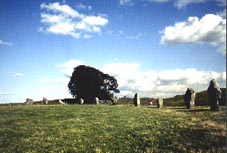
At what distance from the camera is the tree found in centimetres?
9225

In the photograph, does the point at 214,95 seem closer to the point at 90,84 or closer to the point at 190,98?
the point at 190,98

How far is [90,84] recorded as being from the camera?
92562 mm

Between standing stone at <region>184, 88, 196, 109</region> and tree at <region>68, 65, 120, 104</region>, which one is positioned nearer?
standing stone at <region>184, 88, 196, 109</region>

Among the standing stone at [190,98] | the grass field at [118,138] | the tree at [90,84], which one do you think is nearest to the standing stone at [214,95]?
the standing stone at [190,98]

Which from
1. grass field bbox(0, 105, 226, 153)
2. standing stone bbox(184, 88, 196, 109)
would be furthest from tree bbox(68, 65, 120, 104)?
grass field bbox(0, 105, 226, 153)

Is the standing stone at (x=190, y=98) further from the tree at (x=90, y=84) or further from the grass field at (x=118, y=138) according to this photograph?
the tree at (x=90, y=84)

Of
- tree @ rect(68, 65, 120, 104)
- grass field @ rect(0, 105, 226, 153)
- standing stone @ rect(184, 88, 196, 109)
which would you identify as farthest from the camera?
tree @ rect(68, 65, 120, 104)

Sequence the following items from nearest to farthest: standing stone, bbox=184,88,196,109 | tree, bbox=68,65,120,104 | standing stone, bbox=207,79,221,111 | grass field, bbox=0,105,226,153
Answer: grass field, bbox=0,105,226,153
standing stone, bbox=207,79,221,111
standing stone, bbox=184,88,196,109
tree, bbox=68,65,120,104

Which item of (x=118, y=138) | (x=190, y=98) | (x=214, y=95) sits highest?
(x=214, y=95)

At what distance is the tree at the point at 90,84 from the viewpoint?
92250 mm

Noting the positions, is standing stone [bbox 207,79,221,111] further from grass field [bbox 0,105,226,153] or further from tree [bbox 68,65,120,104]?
tree [bbox 68,65,120,104]

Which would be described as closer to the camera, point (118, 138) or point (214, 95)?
point (118, 138)

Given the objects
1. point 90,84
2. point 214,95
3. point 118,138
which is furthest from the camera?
point 90,84

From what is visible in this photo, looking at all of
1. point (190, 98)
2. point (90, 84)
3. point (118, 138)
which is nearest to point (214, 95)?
point (190, 98)
